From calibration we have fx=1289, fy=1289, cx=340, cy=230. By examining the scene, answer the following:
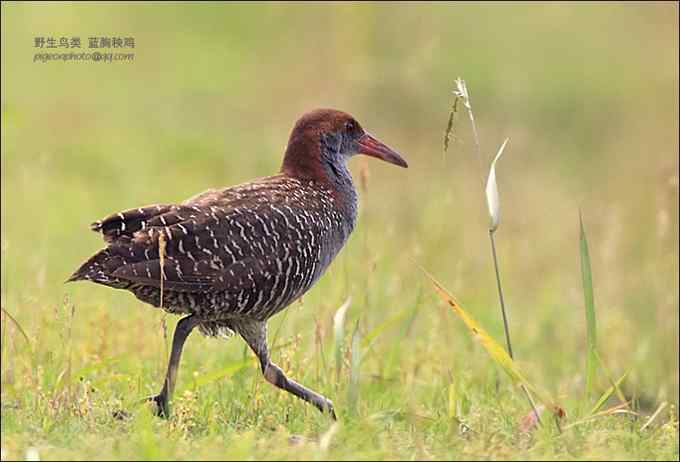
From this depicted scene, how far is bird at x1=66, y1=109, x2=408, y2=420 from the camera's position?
5680 millimetres

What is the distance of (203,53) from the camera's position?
17.5 metres

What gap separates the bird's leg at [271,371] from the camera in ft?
19.9

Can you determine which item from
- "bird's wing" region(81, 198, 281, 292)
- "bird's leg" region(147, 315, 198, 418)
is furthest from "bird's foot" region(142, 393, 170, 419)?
"bird's wing" region(81, 198, 281, 292)

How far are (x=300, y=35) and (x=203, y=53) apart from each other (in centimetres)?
138

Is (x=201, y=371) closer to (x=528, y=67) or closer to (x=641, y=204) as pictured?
(x=641, y=204)

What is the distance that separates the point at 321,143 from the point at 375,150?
0.50 metres

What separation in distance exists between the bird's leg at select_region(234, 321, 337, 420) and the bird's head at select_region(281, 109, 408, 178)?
0.92 meters

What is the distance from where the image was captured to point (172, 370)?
233 inches

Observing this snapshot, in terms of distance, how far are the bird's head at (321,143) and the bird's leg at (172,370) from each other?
3.78ft

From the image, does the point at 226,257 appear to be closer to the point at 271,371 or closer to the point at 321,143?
the point at 271,371

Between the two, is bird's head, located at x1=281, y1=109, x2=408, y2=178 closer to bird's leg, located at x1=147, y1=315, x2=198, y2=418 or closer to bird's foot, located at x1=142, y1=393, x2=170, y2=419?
bird's leg, located at x1=147, y1=315, x2=198, y2=418

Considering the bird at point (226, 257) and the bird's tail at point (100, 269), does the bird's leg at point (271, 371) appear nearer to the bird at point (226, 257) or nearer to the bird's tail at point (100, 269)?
the bird at point (226, 257)

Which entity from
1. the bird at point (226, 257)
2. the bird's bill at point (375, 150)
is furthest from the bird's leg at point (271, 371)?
→ the bird's bill at point (375, 150)

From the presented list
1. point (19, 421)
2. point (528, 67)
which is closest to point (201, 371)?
point (19, 421)
